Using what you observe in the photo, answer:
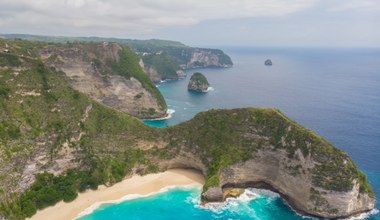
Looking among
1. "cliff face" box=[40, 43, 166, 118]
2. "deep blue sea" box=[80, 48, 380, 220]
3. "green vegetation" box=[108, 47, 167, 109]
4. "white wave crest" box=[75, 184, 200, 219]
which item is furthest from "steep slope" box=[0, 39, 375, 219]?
"green vegetation" box=[108, 47, 167, 109]

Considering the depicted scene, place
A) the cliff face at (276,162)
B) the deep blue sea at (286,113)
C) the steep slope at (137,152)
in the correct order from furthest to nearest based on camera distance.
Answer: the deep blue sea at (286,113)
the steep slope at (137,152)
the cliff face at (276,162)

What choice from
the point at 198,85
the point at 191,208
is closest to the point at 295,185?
the point at 191,208

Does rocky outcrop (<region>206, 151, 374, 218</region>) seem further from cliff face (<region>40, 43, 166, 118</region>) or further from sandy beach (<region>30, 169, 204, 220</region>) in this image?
cliff face (<region>40, 43, 166, 118</region>)

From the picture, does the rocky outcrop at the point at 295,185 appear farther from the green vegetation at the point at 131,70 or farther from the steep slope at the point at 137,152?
the green vegetation at the point at 131,70

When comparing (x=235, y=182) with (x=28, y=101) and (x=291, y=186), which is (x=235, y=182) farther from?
(x=28, y=101)

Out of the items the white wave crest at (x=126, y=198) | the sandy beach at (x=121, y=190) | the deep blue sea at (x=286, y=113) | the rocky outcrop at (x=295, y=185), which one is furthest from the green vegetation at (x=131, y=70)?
the rocky outcrop at (x=295, y=185)

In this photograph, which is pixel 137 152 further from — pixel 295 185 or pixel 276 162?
pixel 295 185
